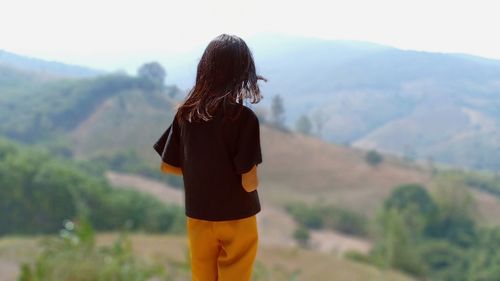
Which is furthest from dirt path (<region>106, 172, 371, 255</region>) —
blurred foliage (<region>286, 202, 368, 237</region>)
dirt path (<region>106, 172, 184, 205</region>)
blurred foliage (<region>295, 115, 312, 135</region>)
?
blurred foliage (<region>295, 115, 312, 135</region>)

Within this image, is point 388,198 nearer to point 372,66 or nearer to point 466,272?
point 466,272

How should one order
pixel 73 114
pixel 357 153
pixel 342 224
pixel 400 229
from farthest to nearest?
pixel 357 153 < pixel 342 224 < pixel 73 114 < pixel 400 229

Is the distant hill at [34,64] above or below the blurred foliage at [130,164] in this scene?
above

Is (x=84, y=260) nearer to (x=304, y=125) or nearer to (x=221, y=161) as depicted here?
(x=221, y=161)

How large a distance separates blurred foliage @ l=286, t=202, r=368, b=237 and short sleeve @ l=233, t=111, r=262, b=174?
23.0 metres

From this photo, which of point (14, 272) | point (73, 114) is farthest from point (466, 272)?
point (14, 272)

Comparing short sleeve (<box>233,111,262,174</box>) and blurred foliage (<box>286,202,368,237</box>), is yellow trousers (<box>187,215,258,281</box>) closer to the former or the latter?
short sleeve (<box>233,111,262,174</box>)

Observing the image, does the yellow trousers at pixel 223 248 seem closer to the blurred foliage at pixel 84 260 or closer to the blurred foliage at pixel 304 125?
the blurred foliage at pixel 84 260

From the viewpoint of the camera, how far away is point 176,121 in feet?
4.16

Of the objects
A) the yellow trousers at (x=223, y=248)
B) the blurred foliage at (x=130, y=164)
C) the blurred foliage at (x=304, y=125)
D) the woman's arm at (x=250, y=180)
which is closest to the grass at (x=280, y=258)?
the yellow trousers at (x=223, y=248)

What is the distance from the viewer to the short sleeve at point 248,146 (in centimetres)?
120

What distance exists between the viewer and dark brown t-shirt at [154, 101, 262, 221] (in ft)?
3.97

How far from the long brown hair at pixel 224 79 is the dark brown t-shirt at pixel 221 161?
2 cm

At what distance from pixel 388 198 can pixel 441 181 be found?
2.13 m
